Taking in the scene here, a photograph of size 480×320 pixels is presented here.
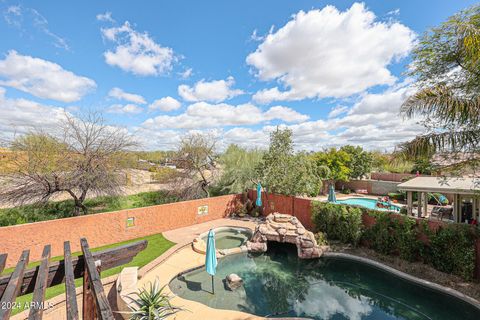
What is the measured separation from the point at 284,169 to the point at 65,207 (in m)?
13.0

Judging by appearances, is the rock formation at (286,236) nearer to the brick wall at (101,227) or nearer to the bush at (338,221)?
the bush at (338,221)

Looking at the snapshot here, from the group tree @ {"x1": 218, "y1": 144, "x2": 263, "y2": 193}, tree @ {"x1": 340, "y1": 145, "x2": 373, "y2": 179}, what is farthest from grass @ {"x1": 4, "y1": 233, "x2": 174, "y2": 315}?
tree @ {"x1": 340, "y1": 145, "x2": 373, "y2": 179}

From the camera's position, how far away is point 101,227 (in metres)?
11.6

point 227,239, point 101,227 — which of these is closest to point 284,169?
point 227,239

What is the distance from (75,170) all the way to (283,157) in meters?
11.9

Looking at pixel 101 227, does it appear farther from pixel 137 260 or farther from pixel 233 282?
pixel 233 282

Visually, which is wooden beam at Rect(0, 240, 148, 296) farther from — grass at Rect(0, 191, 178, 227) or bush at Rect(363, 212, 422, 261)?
grass at Rect(0, 191, 178, 227)

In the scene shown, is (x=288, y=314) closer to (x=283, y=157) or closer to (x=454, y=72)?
(x=454, y=72)

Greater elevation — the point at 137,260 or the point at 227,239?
the point at 137,260

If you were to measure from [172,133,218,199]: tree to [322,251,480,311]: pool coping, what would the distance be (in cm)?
1033

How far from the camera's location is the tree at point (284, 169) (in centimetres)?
1462

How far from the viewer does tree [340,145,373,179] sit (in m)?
27.3

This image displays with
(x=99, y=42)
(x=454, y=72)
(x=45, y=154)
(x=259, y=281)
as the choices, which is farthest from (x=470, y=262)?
(x=45, y=154)

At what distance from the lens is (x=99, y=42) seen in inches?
421
